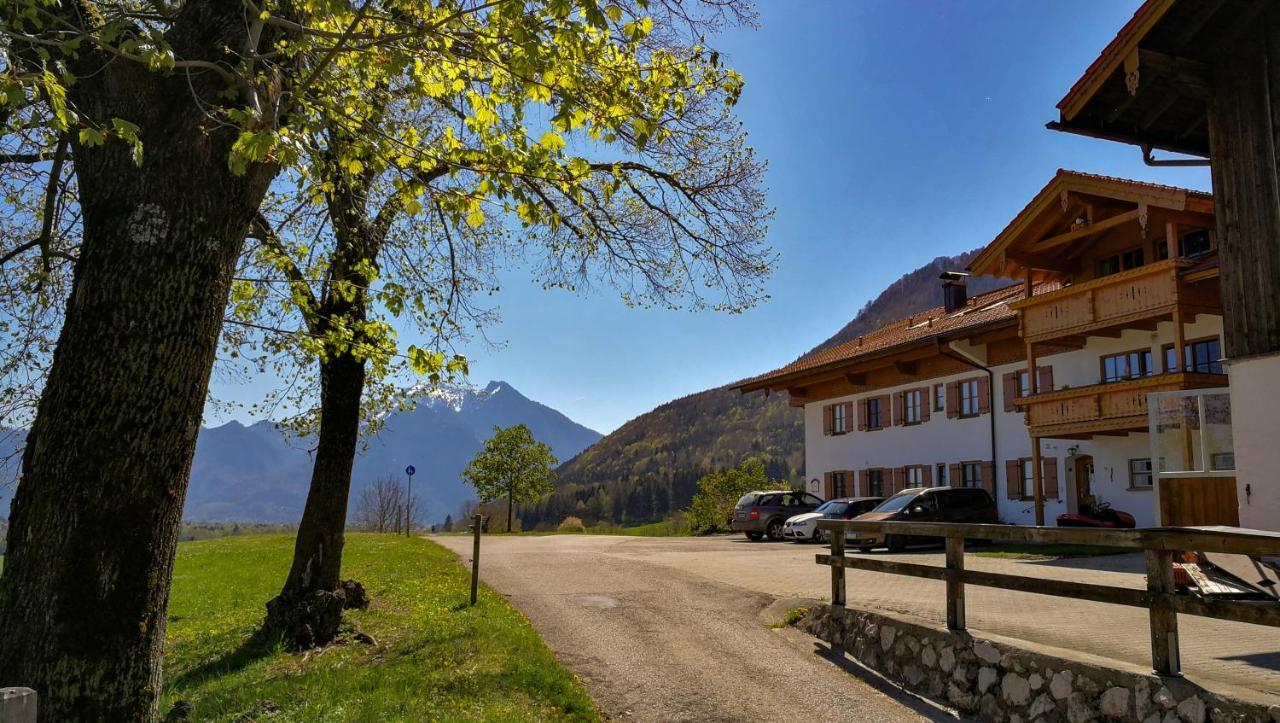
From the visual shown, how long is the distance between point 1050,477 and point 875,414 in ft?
27.4

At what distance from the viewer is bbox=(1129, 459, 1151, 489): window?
21.1 metres

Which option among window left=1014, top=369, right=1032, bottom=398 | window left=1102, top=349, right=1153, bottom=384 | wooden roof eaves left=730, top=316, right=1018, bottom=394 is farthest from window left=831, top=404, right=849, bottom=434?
window left=1102, top=349, right=1153, bottom=384

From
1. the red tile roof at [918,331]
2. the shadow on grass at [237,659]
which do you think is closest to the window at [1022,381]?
the red tile roof at [918,331]

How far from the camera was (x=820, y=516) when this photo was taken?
2428cm

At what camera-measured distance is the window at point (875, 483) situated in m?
30.6

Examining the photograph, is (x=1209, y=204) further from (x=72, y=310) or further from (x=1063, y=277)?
(x=72, y=310)

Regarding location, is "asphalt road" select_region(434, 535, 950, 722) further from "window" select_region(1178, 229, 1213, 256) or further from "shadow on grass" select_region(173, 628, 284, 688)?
"window" select_region(1178, 229, 1213, 256)

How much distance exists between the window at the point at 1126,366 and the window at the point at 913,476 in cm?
794

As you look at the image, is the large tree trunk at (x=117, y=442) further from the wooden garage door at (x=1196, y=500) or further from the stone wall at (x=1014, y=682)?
the wooden garage door at (x=1196, y=500)

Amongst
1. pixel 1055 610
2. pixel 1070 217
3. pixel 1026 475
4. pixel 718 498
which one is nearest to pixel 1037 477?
pixel 1026 475

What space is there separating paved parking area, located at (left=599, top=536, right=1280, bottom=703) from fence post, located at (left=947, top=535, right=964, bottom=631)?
0.22 meters

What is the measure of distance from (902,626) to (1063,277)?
19.3m

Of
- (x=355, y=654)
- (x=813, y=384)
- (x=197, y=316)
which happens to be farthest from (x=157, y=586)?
(x=813, y=384)

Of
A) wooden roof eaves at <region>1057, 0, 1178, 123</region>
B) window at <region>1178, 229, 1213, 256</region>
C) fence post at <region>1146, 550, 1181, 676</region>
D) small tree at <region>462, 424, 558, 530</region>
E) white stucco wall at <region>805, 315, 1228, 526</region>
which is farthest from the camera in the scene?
small tree at <region>462, 424, 558, 530</region>
